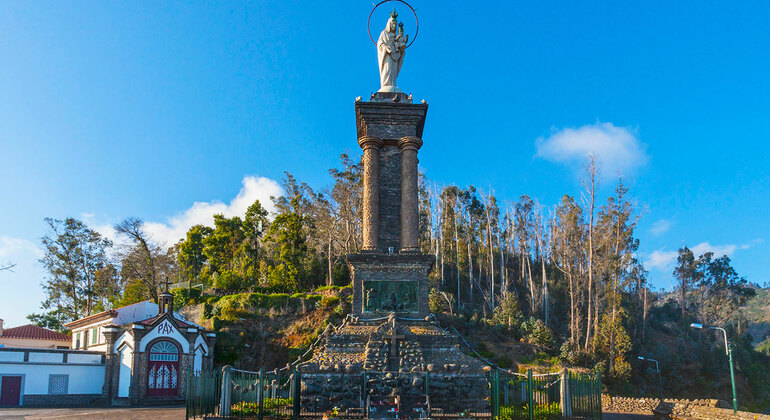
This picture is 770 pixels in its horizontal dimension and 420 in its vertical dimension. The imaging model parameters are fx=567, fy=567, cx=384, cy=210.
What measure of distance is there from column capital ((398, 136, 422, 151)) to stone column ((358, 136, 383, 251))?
0.78 metres

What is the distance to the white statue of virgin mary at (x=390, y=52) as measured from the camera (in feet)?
70.0

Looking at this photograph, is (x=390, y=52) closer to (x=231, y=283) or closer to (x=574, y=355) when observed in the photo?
(x=574, y=355)

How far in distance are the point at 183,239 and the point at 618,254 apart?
37.2 meters

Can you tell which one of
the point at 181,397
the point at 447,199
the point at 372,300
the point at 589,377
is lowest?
the point at 181,397

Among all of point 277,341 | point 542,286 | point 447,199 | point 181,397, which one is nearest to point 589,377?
point 181,397

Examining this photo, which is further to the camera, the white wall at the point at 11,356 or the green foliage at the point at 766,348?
the green foliage at the point at 766,348

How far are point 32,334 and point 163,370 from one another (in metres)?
12.6

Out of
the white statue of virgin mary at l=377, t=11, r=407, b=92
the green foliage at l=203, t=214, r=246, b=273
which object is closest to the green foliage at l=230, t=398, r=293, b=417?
the white statue of virgin mary at l=377, t=11, r=407, b=92

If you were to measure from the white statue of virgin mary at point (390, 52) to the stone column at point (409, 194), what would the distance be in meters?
2.44

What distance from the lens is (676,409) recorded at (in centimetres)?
2181

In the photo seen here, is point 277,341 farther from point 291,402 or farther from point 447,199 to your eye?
point 447,199

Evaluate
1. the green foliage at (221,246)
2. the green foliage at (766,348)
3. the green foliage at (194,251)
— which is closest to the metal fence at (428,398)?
the green foliage at (221,246)

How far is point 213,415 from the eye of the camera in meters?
13.8

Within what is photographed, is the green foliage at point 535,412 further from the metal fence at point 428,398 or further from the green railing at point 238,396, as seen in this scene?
the green railing at point 238,396
